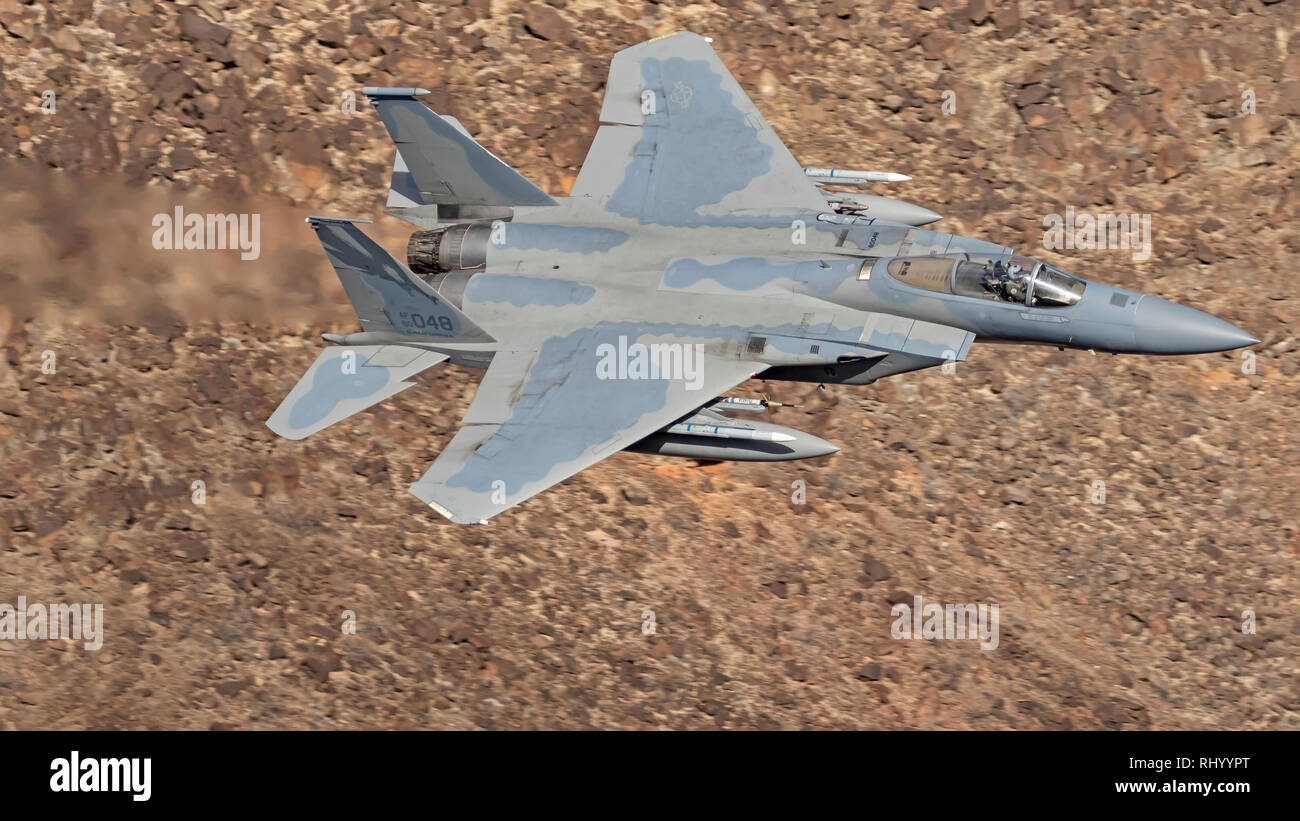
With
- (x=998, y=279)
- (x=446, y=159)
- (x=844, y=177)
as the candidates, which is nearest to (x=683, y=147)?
(x=844, y=177)

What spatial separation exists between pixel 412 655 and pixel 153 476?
627 centimetres

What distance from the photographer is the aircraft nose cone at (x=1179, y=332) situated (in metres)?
18.9

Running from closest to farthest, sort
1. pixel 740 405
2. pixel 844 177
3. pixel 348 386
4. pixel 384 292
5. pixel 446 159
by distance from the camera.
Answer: pixel 384 292, pixel 348 386, pixel 740 405, pixel 446 159, pixel 844 177

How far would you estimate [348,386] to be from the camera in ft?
68.3

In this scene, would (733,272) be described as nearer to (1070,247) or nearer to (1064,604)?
(1070,247)

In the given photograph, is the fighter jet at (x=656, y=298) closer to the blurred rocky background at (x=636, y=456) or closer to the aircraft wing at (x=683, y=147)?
the aircraft wing at (x=683, y=147)

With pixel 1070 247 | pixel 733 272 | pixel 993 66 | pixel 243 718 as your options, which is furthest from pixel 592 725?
pixel 993 66

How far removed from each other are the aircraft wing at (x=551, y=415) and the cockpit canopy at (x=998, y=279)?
280cm

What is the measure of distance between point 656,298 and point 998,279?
501 centimetres

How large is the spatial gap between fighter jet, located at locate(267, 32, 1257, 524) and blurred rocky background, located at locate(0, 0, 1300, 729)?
493 cm

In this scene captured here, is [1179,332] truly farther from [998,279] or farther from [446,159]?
[446,159]

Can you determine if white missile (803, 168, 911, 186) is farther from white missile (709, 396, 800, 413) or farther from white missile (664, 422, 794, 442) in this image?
white missile (664, 422, 794, 442)

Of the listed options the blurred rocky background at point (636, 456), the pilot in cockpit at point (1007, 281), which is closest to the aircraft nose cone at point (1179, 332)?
the pilot in cockpit at point (1007, 281)

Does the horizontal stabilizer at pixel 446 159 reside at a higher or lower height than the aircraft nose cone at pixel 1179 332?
higher
